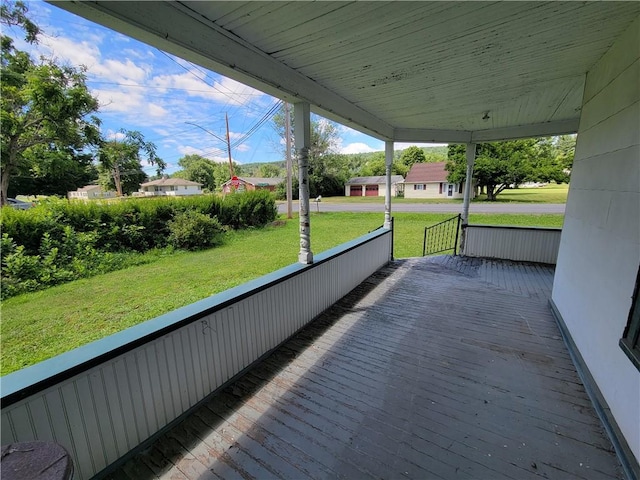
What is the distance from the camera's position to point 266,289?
2.62m

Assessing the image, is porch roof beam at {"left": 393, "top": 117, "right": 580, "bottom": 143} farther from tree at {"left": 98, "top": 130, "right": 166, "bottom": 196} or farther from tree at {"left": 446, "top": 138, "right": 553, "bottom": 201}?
tree at {"left": 446, "top": 138, "right": 553, "bottom": 201}

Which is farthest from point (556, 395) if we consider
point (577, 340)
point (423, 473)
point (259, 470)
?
point (259, 470)

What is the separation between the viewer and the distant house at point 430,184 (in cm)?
2728

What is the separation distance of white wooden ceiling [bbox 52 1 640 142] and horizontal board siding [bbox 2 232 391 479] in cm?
184

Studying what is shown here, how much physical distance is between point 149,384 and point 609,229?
3480 millimetres

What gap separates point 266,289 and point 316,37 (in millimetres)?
2067

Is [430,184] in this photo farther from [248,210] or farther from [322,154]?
[248,210]

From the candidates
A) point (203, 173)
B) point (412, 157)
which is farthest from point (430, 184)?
point (203, 173)

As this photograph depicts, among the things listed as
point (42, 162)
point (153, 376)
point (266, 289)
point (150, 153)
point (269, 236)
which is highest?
point (150, 153)

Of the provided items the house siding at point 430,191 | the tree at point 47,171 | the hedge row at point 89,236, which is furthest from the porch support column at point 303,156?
the house siding at point 430,191

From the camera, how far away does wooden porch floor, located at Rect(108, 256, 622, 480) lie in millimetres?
1619

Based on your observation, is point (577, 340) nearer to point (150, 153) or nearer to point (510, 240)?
point (510, 240)

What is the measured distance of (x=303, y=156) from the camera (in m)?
3.01

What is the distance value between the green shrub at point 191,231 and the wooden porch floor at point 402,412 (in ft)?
22.0
